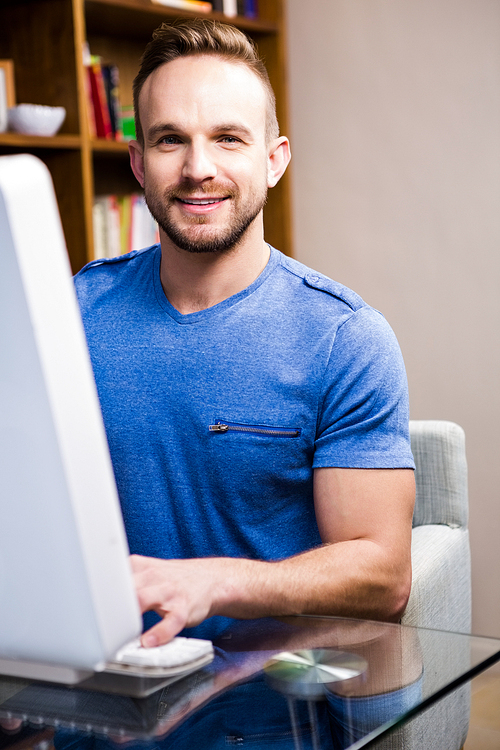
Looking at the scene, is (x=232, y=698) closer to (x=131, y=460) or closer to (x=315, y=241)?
(x=131, y=460)

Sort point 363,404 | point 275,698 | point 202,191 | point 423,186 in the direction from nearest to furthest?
point 275,698 < point 363,404 < point 202,191 < point 423,186

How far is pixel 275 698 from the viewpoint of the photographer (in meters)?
0.67

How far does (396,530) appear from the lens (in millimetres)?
1064

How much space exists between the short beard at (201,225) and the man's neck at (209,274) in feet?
0.05

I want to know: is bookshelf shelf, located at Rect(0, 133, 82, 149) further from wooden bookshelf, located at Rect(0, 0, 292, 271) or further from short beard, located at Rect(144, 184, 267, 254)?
short beard, located at Rect(144, 184, 267, 254)

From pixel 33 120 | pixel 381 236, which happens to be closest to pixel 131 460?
pixel 33 120

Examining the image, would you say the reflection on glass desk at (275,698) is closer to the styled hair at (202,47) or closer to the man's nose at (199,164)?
the man's nose at (199,164)

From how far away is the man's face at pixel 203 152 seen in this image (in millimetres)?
1236

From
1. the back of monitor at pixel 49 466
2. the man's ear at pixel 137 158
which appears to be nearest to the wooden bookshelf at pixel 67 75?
the man's ear at pixel 137 158

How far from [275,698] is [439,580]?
81 cm

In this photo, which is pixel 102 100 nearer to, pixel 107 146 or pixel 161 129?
pixel 107 146

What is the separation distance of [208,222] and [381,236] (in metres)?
1.66

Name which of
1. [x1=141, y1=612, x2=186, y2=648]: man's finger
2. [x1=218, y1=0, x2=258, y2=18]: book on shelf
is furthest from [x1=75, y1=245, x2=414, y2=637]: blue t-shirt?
[x1=218, y1=0, x2=258, y2=18]: book on shelf

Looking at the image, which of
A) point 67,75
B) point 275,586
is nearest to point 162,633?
point 275,586
